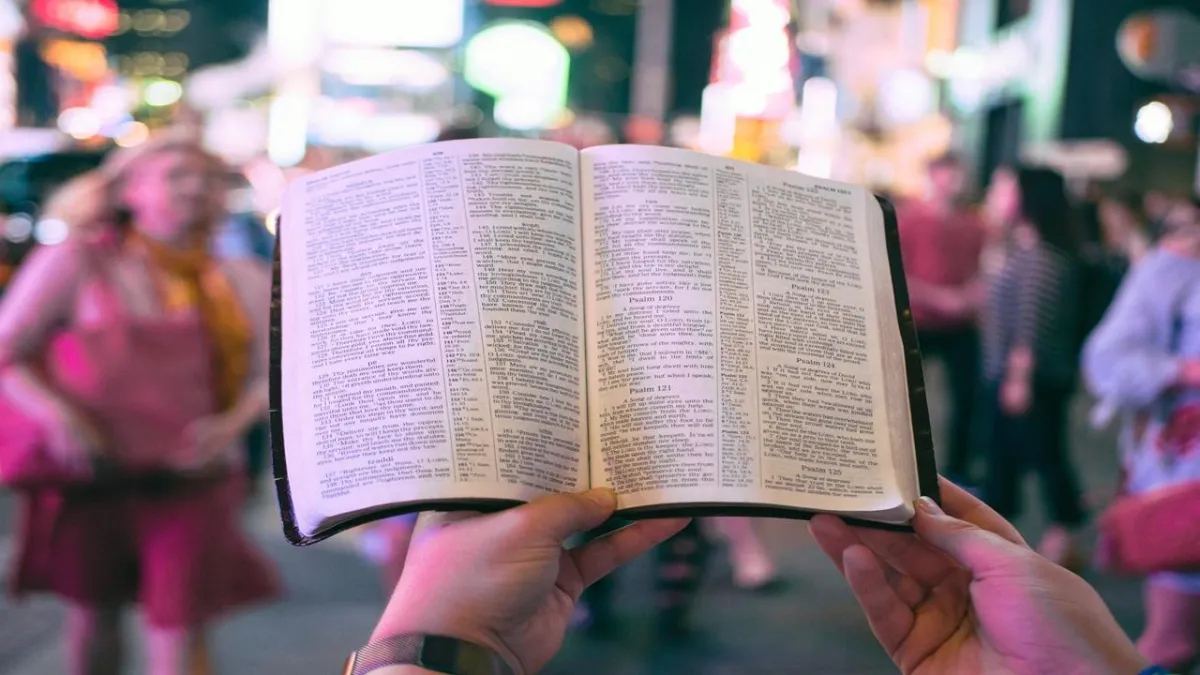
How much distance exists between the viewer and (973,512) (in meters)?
1.17

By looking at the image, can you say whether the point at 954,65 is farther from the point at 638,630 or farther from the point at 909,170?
the point at 638,630

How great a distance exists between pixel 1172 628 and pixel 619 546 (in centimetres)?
175

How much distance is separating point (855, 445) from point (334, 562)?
3.70 m

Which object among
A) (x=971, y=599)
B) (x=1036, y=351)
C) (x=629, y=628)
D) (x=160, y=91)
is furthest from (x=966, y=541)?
(x=160, y=91)

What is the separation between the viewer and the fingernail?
3.61 feet

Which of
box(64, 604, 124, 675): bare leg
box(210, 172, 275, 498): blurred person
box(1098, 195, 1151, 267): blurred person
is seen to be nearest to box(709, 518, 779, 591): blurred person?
box(64, 604, 124, 675): bare leg

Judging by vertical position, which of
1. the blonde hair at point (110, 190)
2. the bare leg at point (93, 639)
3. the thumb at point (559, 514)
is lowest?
the bare leg at point (93, 639)

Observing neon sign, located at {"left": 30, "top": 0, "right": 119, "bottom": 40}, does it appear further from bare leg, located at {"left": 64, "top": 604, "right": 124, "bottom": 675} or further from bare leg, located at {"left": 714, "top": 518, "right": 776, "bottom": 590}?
bare leg, located at {"left": 64, "top": 604, "right": 124, "bottom": 675}

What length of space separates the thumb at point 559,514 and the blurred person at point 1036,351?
360 cm

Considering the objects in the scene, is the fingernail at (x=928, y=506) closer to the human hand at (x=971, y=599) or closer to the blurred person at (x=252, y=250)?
the human hand at (x=971, y=599)

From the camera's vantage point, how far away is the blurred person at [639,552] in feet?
3.34

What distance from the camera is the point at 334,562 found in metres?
4.37

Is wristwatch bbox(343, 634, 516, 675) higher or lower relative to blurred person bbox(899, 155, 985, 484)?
higher

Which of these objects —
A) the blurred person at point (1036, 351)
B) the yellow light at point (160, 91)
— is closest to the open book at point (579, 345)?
the blurred person at point (1036, 351)
